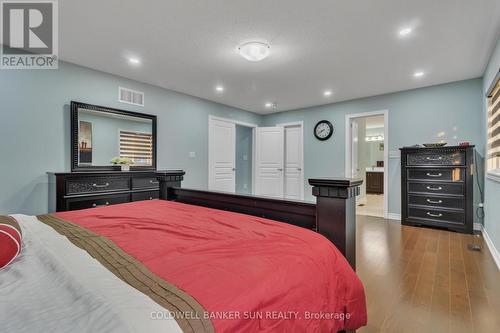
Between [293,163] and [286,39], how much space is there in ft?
12.6

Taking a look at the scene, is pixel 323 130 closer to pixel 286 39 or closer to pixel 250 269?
pixel 286 39

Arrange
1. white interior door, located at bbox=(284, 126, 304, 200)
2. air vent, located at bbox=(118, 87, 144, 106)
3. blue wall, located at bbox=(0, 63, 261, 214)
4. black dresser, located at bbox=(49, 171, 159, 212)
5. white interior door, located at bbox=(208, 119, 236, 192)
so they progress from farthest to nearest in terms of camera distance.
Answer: white interior door, located at bbox=(284, 126, 304, 200) → white interior door, located at bbox=(208, 119, 236, 192) → air vent, located at bbox=(118, 87, 144, 106) → black dresser, located at bbox=(49, 171, 159, 212) → blue wall, located at bbox=(0, 63, 261, 214)

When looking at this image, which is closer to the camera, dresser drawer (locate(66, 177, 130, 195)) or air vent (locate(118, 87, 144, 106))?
dresser drawer (locate(66, 177, 130, 195))

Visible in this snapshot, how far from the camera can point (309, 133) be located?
5.91 metres

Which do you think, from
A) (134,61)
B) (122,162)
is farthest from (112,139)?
(134,61)

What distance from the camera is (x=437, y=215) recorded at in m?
3.90

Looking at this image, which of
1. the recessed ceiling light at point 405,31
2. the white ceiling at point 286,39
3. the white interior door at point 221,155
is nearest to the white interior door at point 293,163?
the white interior door at point 221,155

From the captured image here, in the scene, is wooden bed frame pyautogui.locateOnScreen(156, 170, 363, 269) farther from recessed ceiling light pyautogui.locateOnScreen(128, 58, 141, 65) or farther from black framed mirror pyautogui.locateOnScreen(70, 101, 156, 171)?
black framed mirror pyautogui.locateOnScreen(70, 101, 156, 171)

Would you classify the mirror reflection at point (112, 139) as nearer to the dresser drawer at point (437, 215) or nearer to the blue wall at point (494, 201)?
the dresser drawer at point (437, 215)

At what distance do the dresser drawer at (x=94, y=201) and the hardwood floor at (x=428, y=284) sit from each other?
321cm

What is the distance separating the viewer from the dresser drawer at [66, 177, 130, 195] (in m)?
3.07

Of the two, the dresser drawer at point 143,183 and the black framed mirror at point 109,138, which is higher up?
the black framed mirror at point 109,138

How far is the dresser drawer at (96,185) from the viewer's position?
10.1 feet

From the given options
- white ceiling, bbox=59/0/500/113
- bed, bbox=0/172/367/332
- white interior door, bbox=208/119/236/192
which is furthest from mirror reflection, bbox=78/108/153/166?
bed, bbox=0/172/367/332
